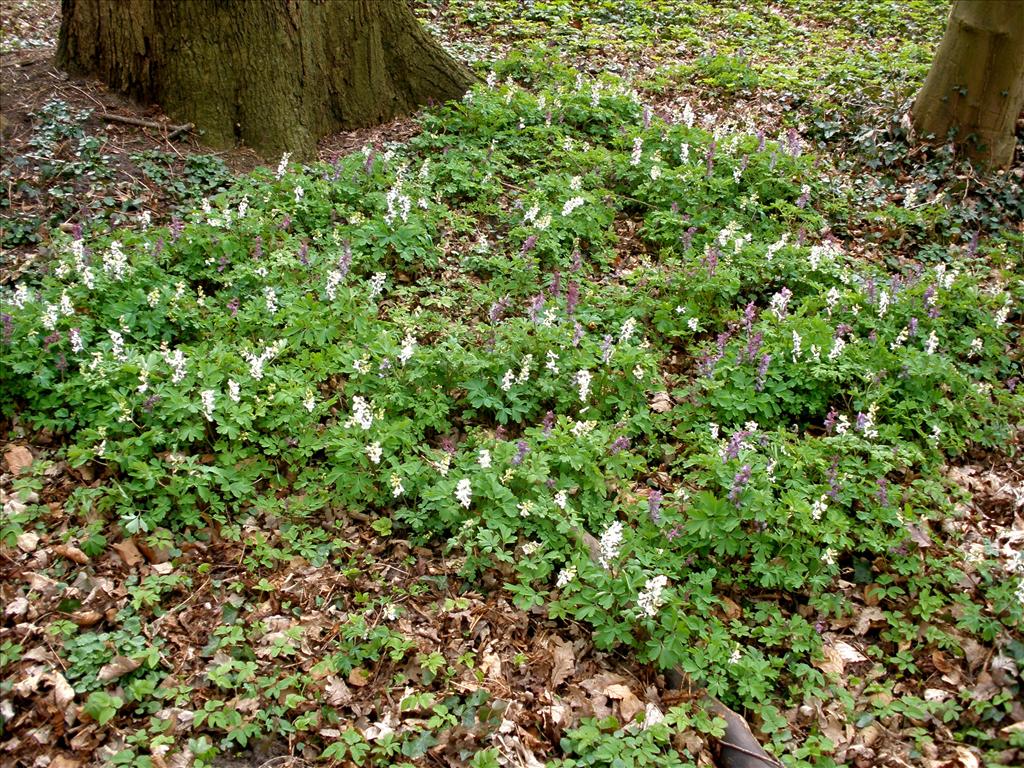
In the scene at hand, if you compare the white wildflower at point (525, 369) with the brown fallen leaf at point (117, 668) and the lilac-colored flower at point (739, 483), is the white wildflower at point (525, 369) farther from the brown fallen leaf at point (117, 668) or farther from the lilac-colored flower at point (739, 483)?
the brown fallen leaf at point (117, 668)

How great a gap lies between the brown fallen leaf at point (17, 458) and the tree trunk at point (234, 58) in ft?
11.4

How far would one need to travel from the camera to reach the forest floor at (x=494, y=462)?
3350 mm

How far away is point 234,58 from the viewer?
249 inches

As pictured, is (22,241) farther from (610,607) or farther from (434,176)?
(610,607)

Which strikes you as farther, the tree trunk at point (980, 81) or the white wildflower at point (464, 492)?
the tree trunk at point (980, 81)

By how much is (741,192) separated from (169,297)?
17.4 feet

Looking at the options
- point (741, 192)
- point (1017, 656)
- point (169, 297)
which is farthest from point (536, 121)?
point (1017, 656)

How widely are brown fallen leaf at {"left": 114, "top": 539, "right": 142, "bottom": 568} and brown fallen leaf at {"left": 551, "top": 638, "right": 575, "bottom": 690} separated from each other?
2.27m

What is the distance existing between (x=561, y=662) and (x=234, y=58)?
577 cm

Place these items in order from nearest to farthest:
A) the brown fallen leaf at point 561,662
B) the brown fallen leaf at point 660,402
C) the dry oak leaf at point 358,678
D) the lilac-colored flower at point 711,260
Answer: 1. the dry oak leaf at point 358,678
2. the brown fallen leaf at point 561,662
3. the brown fallen leaf at point 660,402
4. the lilac-colored flower at point 711,260

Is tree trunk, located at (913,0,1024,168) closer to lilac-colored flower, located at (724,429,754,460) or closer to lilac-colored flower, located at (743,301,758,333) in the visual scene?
lilac-colored flower, located at (743,301,758,333)

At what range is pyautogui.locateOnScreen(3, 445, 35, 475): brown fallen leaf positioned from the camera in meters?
4.04

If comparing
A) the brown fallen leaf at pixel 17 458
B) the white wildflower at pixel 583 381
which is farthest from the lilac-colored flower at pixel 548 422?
the brown fallen leaf at pixel 17 458

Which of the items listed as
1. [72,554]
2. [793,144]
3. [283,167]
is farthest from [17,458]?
[793,144]
